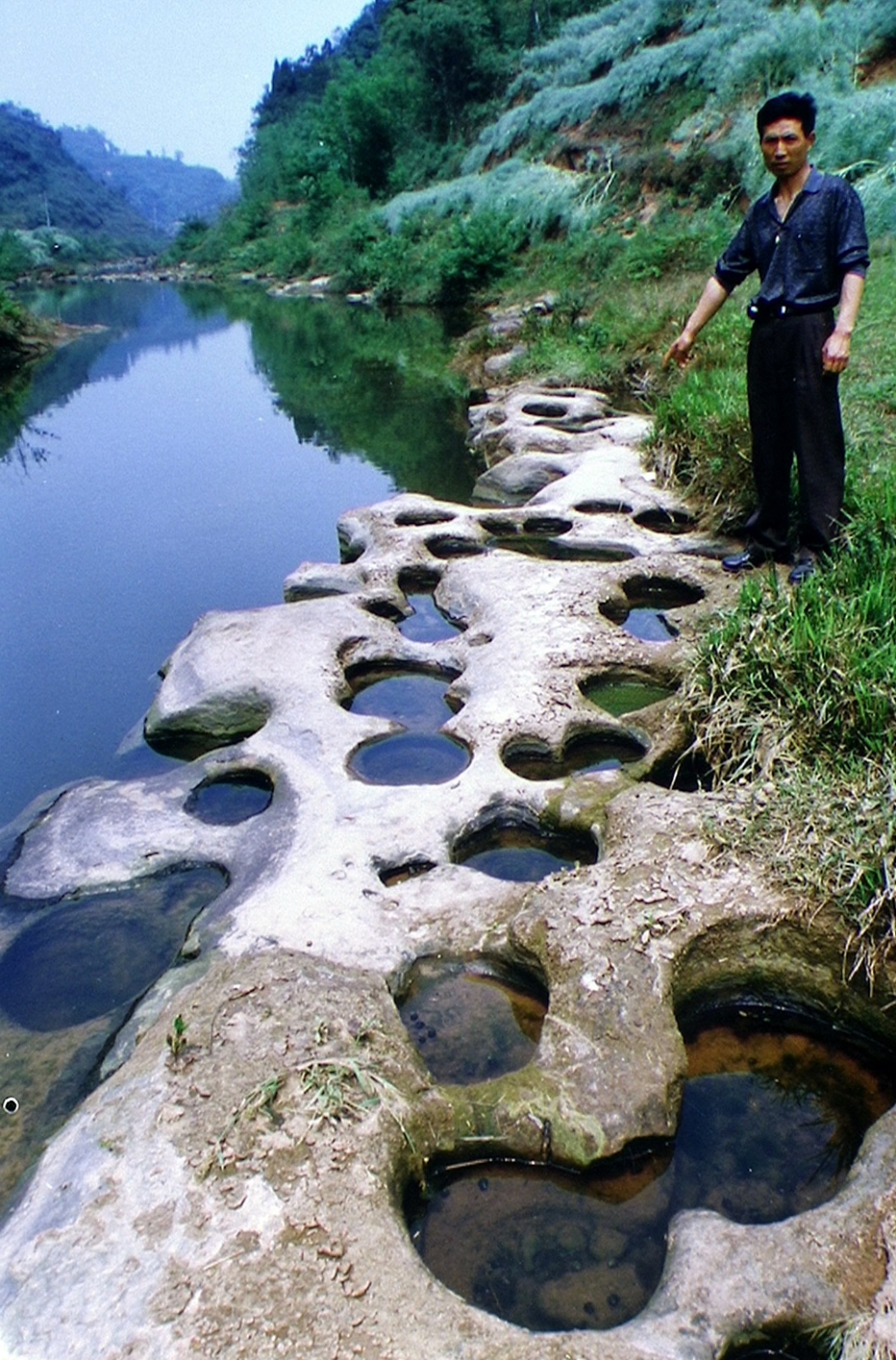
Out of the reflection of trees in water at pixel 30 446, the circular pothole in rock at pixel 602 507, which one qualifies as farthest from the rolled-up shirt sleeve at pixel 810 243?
the reflection of trees in water at pixel 30 446

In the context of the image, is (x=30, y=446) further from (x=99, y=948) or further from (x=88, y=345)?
(x=88, y=345)

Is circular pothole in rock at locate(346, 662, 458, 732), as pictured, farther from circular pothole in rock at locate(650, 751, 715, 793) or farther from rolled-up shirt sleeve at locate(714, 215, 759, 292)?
rolled-up shirt sleeve at locate(714, 215, 759, 292)

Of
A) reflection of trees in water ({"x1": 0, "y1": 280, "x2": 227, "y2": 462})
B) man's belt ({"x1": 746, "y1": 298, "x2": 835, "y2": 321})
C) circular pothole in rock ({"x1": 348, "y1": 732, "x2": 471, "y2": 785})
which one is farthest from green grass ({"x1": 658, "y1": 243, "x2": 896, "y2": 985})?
reflection of trees in water ({"x1": 0, "y1": 280, "x2": 227, "y2": 462})

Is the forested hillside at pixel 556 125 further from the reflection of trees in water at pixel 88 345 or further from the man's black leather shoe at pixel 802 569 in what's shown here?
the man's black leather shoe at pixel 802 569

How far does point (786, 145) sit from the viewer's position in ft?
13.6

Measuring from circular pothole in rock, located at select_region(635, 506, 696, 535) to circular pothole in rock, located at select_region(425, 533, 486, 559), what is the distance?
1023 millimetres

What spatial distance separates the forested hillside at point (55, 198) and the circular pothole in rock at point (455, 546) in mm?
82160

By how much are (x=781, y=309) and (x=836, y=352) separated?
0.39 m

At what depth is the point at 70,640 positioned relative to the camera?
6.07 meters

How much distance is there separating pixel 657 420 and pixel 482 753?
4241 mm

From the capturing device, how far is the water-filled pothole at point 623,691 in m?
4.39

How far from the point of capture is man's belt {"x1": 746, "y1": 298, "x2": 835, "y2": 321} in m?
4.41

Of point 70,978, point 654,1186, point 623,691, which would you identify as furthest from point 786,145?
point 70,978

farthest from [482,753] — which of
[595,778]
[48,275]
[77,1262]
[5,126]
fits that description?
[5,126]
